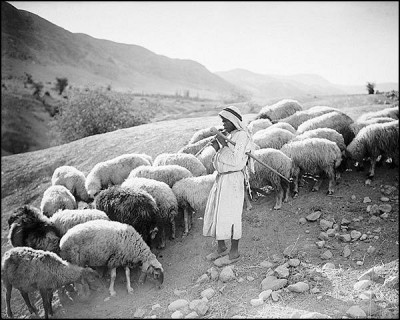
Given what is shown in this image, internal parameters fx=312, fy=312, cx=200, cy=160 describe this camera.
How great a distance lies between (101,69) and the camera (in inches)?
3991

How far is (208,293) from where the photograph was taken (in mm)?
4234

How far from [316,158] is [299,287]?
3.51 m

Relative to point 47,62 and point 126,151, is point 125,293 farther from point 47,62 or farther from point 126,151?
point 47,62

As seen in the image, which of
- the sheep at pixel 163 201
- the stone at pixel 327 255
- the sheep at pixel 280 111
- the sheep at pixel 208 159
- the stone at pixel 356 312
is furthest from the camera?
the sheep at pixel 280 111

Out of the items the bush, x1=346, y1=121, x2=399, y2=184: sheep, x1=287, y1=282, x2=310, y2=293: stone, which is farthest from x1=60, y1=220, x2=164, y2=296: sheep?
the bush

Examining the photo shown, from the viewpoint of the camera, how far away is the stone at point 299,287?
405 cm

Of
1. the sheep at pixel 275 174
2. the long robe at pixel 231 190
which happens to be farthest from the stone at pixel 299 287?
the sheep at pixel 275 174

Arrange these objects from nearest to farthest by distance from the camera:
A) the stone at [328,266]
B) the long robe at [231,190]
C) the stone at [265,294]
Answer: the stone at [265,294] → the stone at [328,266] → the long robe at [231,190]

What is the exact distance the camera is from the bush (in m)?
22.0

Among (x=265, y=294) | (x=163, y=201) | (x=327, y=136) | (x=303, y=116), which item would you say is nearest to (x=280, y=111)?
(x=303, y=116)

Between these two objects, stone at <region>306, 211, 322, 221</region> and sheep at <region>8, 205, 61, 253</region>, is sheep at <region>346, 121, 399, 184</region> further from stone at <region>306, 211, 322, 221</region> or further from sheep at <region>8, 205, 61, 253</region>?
sheep at <region>8, 205, 61, 253</region>

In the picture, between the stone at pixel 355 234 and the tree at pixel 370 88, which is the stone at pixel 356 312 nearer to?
the stone at pixel 355 234

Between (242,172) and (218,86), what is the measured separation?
147009 mm

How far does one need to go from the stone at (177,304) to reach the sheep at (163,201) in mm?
2024
